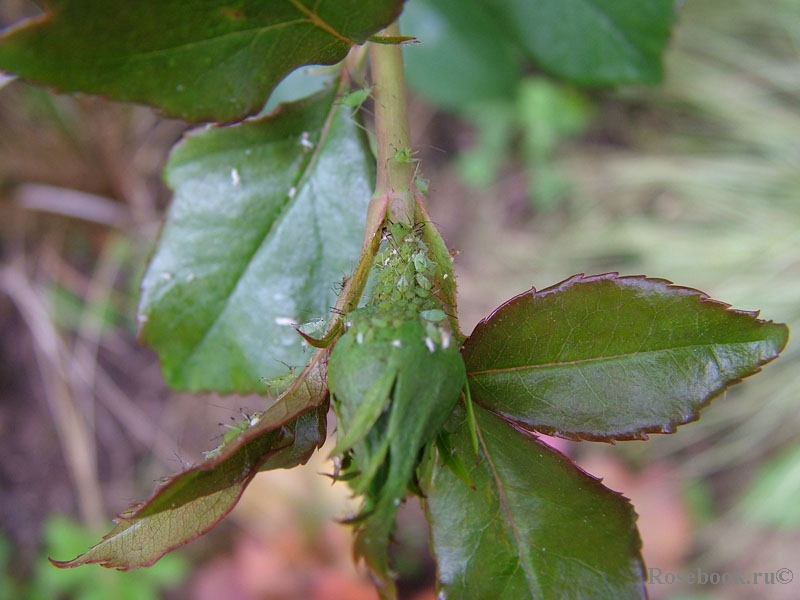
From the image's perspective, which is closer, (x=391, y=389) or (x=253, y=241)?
(x=391, y=389)

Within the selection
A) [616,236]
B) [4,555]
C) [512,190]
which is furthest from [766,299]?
[4,555]

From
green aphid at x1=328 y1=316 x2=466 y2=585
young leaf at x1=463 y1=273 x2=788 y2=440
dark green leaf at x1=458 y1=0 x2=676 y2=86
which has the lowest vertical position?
green aphid at x1=328 y1=316 x2=466 y2=585

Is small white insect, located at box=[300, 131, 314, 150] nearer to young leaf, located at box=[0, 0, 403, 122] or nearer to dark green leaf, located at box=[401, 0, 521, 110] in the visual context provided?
young leaf, located at box=[0, 0, 403, 122]

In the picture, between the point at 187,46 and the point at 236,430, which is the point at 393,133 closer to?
the point at 187,46

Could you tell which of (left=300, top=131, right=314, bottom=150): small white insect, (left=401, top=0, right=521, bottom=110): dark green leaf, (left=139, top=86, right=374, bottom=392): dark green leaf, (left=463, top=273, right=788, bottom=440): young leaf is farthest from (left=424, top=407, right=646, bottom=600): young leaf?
(left=401, top=0, right=521, bottom=110): dark green leaf

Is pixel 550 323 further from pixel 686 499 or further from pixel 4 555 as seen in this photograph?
pixel 4 555

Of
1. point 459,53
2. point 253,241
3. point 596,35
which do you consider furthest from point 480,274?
point 253,241
